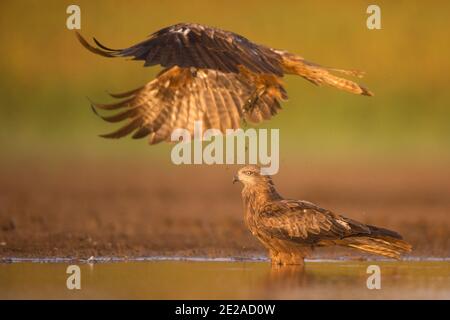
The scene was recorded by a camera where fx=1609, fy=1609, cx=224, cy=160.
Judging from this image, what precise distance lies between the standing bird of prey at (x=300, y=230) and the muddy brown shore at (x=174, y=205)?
1.27 meters

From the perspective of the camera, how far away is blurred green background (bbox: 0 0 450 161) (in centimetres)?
2448

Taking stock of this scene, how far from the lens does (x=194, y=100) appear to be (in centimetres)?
1738

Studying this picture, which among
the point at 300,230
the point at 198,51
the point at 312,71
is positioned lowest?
the point at 300,230

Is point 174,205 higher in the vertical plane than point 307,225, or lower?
lower

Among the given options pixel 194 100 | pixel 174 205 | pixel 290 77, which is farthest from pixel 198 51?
A: pixel 290 77

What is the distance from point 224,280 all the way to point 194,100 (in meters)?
2.54

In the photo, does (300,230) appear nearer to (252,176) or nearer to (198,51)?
(252,176)

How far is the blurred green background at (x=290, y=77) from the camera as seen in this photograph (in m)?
24.5

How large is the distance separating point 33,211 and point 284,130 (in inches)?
198

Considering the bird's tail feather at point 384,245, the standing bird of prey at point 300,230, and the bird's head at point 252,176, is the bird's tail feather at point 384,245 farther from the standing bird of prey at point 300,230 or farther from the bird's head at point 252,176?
the bird's head at point 252,176

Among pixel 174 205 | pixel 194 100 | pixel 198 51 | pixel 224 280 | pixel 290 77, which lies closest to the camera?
pixel 198 51

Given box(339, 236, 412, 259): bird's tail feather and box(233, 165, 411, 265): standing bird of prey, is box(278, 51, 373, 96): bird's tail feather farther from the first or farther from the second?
box(339, 236, 412, 259): bird's tail feather

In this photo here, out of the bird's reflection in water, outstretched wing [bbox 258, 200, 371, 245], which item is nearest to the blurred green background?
outstretched wing [bbox 258, 200, 371, 245]

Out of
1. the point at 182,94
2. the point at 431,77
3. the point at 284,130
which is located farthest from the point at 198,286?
the point at 431,77
